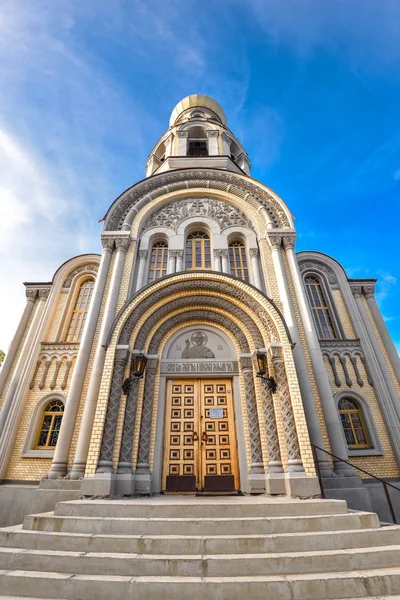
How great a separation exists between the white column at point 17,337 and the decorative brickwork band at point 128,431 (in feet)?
18.4

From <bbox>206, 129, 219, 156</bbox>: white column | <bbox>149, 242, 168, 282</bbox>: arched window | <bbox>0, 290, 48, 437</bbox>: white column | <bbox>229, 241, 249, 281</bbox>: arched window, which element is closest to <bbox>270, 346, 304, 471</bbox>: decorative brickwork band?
<bbox>229, 241, 249, 281</bbox>: arched window

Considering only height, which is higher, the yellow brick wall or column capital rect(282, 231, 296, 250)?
→ column capital rect(282, 231, 296, 250)

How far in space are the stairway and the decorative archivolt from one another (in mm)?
10342

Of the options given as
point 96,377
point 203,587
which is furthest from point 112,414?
point 203,587

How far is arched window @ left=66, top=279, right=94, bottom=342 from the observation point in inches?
483

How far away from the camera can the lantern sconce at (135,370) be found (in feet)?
28.2

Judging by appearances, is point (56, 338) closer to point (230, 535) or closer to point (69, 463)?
point (69, 463)

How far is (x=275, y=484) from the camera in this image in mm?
7566

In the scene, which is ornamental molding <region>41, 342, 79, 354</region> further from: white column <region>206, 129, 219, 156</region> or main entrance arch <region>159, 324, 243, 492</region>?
white column <region>206, 129, 219, 156</region>

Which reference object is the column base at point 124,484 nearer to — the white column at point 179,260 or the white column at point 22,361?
the white column at point 22,361

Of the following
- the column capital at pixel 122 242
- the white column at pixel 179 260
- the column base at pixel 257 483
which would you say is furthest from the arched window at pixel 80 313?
the column base at pixel 257 483

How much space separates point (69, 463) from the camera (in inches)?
324

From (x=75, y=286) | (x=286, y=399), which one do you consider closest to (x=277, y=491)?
(x=286, y=399)

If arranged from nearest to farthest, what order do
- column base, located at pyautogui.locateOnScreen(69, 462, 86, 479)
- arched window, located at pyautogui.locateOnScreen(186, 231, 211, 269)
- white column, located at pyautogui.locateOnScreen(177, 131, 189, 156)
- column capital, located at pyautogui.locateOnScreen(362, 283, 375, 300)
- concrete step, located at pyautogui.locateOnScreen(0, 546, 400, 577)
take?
concrete step, located at pyautogui.locateOnScreen(0, 546, 400, 577) → column base, located at pyautogui.locateOnScreen(69, 462, 86, 479) → arched window, located at pyautogui.locateOnScreen(186, 231, 211, 269) → column capital, located at pyautogui.locateOnScreen(362, 283, 375, 300) → white column, located at pyautogui.locateOnScreen(177, 131, 189, 156)
